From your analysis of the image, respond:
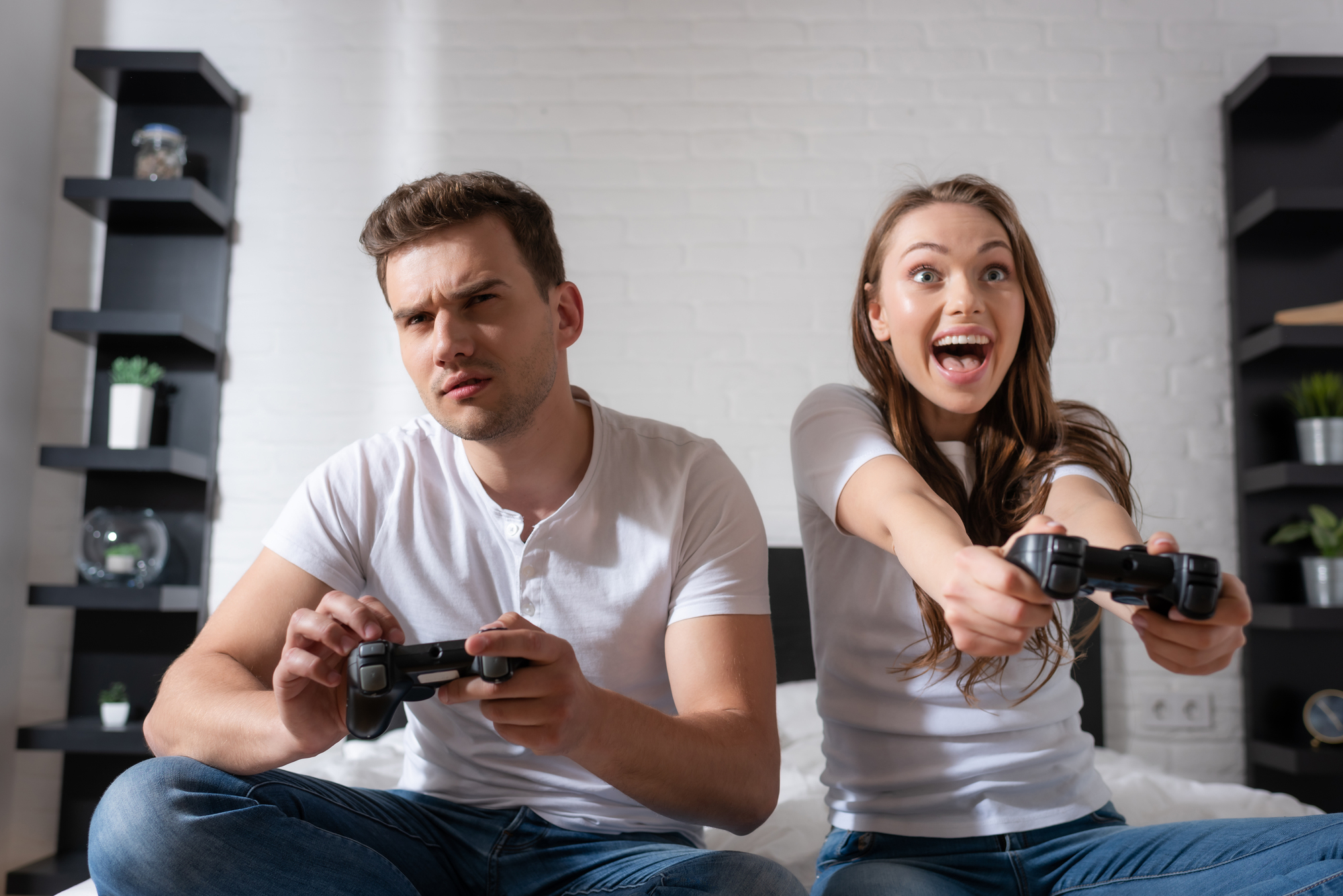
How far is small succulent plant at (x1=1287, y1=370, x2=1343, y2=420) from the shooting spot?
2348mm

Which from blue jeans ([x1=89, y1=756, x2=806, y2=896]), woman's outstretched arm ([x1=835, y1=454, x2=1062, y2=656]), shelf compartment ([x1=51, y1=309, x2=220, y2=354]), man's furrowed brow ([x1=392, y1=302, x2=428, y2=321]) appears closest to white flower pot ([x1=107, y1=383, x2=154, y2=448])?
shelf compartment ([x1=51, y1=309, x2=220, y2=354])

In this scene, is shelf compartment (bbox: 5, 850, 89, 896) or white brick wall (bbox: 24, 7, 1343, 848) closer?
shelf compartment (bbox: 5, 850, 89, 896)

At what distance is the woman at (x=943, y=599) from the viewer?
3.21 feet

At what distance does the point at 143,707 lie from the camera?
250 centimetres

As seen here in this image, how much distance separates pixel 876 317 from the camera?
130cm

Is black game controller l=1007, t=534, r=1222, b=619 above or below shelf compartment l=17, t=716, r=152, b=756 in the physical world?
above

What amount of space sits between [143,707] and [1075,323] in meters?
2.60

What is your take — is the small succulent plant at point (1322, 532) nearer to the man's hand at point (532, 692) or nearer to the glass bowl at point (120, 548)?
the man's hand at point (532, 692)

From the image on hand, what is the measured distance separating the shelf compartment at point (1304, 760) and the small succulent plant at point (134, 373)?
2884mm

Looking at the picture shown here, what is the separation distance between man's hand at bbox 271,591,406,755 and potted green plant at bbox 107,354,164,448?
1765 millimetres

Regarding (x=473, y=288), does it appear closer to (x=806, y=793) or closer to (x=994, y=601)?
(x=994, y=601)

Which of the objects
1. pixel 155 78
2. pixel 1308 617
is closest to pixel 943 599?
pixel 1308 617

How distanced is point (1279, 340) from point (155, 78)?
113 inches

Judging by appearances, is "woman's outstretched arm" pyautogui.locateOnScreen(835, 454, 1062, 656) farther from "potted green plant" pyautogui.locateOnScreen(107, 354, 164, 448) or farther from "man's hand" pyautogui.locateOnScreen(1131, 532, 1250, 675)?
"potted green plant" pyautogui.locateOnScreen(107, 354, 164, 448)
